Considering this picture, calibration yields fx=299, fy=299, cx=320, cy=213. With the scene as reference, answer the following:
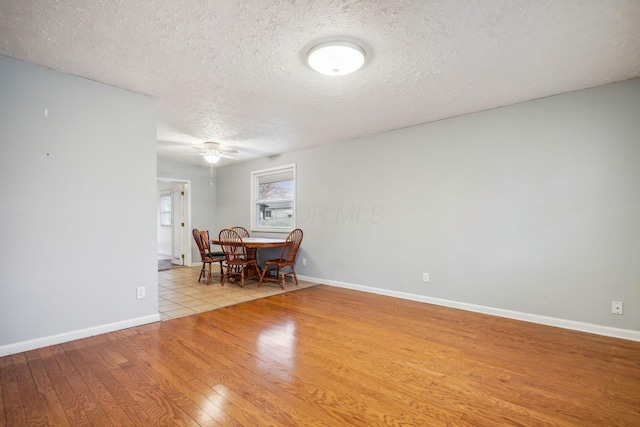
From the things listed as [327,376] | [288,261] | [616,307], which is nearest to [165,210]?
[288,261]

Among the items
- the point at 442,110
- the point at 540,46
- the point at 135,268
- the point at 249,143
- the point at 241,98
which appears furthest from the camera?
the point at 249,143

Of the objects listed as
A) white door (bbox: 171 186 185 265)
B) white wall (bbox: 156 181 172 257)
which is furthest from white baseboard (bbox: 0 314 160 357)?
white wall (bbox: 156 181 172 257)

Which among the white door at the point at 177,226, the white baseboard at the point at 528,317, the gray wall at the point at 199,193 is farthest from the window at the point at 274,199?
the white baseboard at the point at 528,317

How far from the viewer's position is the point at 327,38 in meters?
2.09

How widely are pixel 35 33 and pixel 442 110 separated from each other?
3.62 metres

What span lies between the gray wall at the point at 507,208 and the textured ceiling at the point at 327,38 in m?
0.38

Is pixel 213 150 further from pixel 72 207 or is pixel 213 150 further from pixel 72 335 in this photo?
pixel 72 335

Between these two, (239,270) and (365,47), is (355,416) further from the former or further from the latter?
(239,270)

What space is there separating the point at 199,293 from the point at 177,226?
11.4 ft

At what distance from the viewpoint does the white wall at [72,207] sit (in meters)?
2.30

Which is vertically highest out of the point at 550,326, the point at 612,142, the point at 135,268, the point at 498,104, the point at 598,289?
the point at 498,104

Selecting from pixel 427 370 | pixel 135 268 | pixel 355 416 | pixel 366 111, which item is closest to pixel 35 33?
pixel 135 268

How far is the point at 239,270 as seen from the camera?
210 inches

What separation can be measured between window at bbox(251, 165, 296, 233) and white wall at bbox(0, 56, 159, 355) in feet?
9.35
